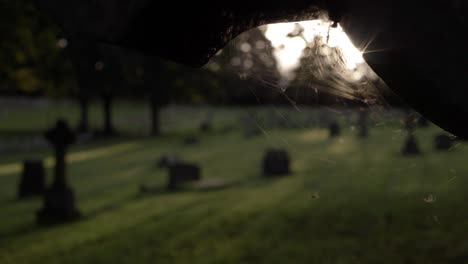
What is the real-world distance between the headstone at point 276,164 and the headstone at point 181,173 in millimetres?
2326

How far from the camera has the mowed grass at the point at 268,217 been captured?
25.7 ft

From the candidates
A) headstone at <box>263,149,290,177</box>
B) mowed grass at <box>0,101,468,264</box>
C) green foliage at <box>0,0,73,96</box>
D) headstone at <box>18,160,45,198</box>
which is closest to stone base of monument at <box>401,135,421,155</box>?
mowed grass at <box>0,101,468,264</box>

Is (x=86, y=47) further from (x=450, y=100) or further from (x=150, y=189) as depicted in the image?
(x=450, y=100)

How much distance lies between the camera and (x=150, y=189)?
14.2 metres

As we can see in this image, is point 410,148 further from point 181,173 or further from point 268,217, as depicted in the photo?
point 268,217

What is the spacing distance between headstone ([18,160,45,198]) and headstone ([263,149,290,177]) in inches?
271

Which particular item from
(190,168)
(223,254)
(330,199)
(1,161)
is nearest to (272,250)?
(223,254)

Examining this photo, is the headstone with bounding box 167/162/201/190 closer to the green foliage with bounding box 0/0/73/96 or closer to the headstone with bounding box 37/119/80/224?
the headstone with bounding box 37/119/80/224

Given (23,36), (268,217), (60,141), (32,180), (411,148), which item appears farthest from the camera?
(411,148)

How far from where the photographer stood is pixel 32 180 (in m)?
14.4

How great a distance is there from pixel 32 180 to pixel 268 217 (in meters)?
8.02

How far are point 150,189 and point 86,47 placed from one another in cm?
492

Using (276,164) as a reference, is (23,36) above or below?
above

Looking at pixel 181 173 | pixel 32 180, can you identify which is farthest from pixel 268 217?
pixel 32 180
